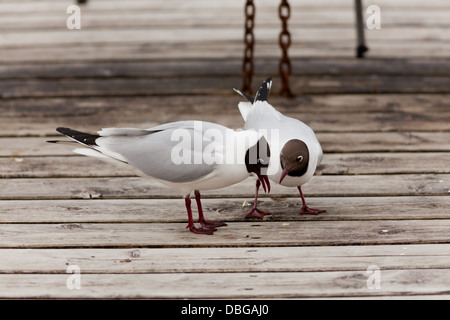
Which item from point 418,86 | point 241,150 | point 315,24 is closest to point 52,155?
point 241,150

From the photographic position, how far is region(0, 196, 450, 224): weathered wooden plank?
3.12m

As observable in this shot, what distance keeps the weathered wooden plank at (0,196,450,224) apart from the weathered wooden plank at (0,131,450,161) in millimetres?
654

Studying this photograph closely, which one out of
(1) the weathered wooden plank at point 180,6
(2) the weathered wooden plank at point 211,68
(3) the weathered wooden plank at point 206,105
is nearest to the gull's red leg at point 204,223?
(3) the weathered wooden plank at point 206,105

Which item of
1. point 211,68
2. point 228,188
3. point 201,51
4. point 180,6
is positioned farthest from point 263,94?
point 180,6

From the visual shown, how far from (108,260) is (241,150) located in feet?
2.21

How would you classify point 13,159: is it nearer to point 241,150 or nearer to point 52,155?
point 52,155

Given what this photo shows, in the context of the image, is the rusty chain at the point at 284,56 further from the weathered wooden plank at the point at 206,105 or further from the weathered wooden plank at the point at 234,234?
the weathered wooden plank at the point at 234,234

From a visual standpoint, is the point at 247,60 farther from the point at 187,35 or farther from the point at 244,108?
the point at 187,35

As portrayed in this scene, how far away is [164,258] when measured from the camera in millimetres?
2754

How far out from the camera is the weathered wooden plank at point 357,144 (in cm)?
393

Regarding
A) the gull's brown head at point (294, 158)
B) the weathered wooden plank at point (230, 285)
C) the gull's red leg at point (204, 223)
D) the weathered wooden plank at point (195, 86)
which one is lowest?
the weathered wooden plank at point (230, 285)

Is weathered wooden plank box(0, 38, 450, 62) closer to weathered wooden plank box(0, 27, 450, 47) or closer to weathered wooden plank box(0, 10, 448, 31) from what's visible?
weathered wooden plank box(0, 27, 450, 47)

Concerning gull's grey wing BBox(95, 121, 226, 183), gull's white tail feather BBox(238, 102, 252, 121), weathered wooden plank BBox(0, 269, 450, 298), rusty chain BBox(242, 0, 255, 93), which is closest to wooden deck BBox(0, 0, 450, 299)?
weathered wooden plank BBox(0, 269, 450, 298)

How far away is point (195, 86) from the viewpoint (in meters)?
4.98
